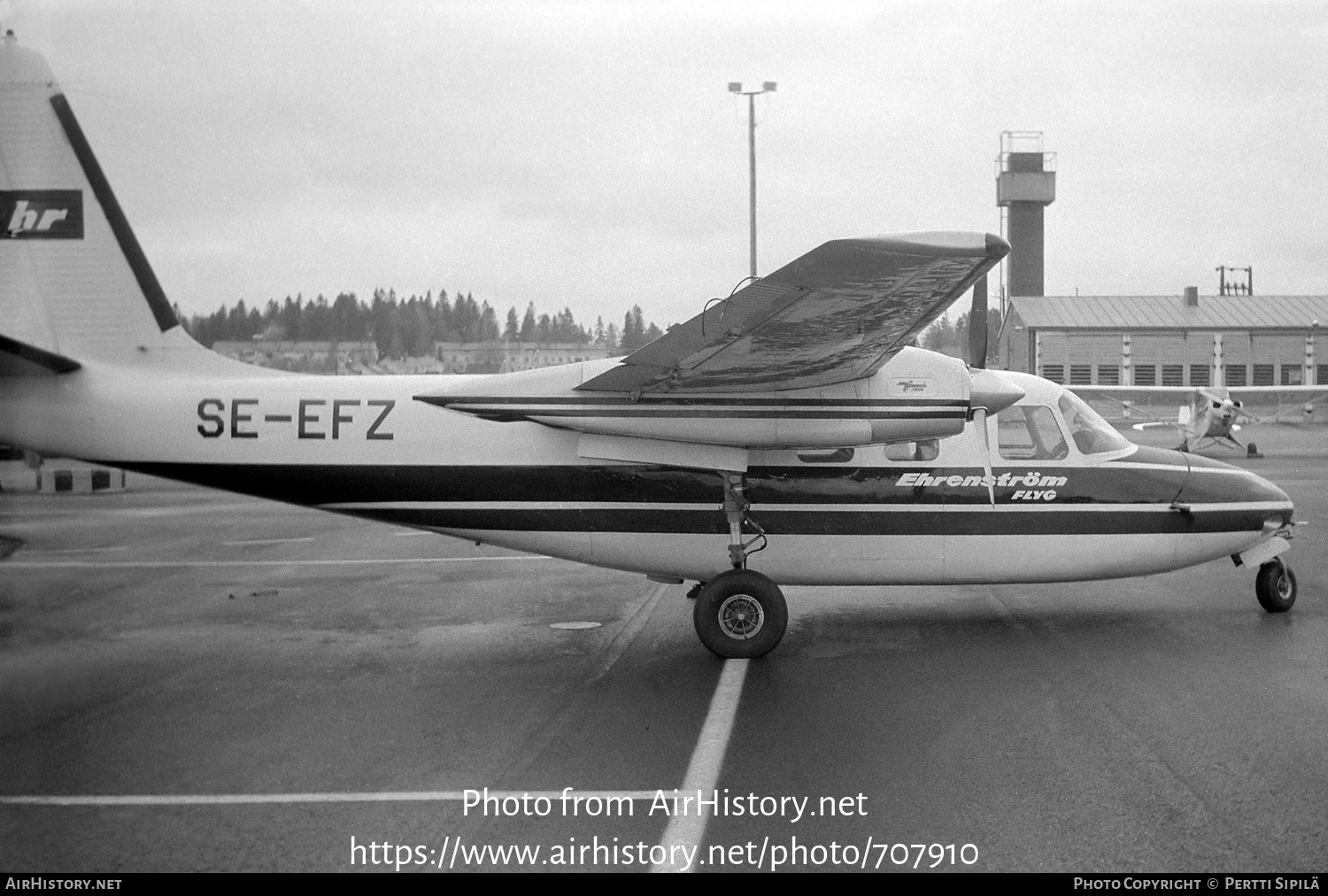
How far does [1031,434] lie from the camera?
869 cm

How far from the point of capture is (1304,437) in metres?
41.9

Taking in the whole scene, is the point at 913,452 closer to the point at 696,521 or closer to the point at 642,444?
the point at 696,521

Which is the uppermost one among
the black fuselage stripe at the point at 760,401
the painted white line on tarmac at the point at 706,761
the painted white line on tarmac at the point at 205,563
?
the black fuselage stripe at the point at 760,401

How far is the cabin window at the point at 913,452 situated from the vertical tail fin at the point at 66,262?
5.59 metres

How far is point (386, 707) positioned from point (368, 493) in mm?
2148

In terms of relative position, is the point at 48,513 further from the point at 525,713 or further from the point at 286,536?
the point at 525,713

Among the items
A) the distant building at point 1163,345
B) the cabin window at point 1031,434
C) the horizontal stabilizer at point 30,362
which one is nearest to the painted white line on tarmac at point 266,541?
the horizontal stabilizer at point 30,362

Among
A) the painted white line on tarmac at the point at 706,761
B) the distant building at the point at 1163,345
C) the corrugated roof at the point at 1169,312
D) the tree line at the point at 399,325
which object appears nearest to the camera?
the painted white line on tarmac at the point at 706,761

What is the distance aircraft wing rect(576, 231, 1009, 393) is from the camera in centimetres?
558

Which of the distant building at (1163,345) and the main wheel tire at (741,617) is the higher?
the distant building at (1163,345)

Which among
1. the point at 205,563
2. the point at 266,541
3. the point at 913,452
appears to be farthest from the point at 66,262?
the point at 266,541

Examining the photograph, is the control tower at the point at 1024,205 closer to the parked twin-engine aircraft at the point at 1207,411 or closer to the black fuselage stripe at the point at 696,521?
the parked twin-engine aircraft at the point at 1207,411

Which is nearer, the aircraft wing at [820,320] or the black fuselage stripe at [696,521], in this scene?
the aircraft wing at [820,320]

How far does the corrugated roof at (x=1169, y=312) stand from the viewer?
4931 cm
